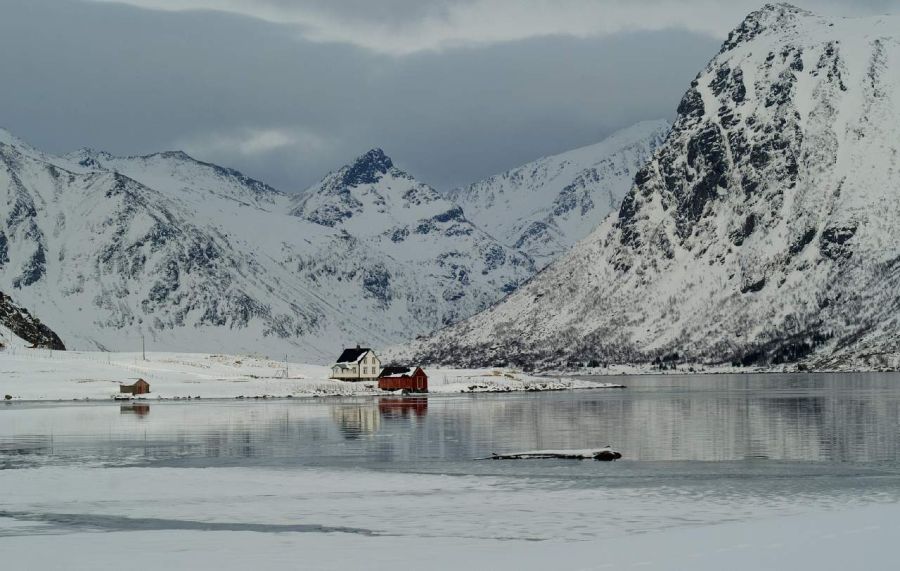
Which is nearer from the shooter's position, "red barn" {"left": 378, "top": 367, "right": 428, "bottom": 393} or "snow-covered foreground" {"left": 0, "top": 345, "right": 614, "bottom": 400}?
"snow-covered foreground" {"left": 0, "top": 345, "right": 614, "bottom": 400}

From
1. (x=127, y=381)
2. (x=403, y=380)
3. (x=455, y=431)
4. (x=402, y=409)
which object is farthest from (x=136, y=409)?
(x=403, y=380)

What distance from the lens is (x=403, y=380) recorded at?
606 feet

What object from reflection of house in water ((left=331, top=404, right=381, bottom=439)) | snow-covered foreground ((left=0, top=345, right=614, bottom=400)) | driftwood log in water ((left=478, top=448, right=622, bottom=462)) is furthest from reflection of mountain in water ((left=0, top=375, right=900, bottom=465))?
snow-covered foreground ((left=0, top=345, right=614, bottom=400))

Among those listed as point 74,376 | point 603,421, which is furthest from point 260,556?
point 74,376

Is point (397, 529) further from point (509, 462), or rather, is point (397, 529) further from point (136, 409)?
point (136, 409)

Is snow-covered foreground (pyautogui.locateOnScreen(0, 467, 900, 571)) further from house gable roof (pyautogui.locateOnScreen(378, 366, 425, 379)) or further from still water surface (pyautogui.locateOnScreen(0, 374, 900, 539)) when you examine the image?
house gable roof (pyautogui.locateOnScreen(378, 366, 425, 379))

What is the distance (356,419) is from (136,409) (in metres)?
30.9

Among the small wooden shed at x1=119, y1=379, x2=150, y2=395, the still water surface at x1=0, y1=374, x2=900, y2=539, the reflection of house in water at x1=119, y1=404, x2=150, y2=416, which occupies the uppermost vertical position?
the small wooden shed at x1=119, y1=379, x2=150, y2=395

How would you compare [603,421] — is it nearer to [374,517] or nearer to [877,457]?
[877,457]

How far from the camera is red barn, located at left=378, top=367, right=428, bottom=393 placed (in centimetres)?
18390

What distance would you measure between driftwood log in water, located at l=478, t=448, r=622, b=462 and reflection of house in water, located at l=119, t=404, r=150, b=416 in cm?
5839

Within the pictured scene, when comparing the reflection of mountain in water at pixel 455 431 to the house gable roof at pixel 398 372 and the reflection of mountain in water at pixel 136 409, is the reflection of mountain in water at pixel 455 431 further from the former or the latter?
the house gable roof at pixel 398 372

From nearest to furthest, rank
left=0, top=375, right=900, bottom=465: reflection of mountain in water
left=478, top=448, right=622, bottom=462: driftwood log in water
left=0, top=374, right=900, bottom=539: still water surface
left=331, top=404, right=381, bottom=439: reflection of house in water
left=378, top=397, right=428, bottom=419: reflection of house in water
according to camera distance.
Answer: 1. left=0, top=374, right=900, bottom=539: still water surface
2. left=478, top=448, right=622, bottom=462: driftwood log in water
3. left=0, top=375, right=900, bottom=465: reflection of mountain in water
4. left=331, top=404, right=381, bottom=439: reflection of house in water
5. left=378, top=397, right=428, bottom=419: reflection of house in water

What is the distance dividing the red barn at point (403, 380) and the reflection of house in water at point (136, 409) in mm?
55434
